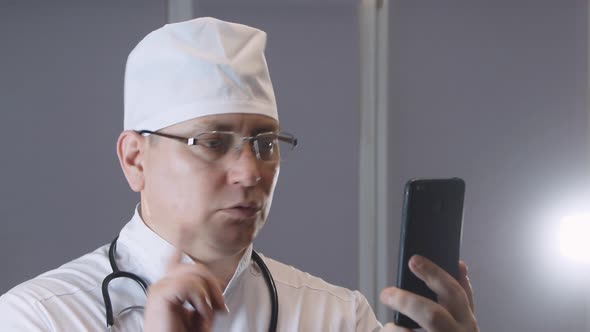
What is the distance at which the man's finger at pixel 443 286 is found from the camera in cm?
83

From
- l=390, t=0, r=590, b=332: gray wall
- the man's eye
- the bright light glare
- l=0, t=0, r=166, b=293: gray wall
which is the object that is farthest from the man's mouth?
the bright light glare

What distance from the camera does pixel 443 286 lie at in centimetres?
84

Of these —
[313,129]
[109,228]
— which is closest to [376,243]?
[313,129]

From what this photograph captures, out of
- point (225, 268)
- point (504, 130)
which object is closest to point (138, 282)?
point (225, 268)

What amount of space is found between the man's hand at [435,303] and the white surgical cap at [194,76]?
1.41 feet

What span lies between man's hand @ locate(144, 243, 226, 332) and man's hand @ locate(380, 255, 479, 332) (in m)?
0.24

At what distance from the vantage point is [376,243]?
7.15 feet

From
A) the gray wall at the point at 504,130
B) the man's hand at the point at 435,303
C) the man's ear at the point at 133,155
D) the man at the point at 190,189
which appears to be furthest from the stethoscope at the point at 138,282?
the gray wall at the point at 504,130

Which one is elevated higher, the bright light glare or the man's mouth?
the man's mouth

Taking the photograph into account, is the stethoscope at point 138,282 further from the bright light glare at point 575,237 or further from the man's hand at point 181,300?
the bright light glare at point 575,237

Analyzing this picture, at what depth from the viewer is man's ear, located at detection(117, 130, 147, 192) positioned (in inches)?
43.4

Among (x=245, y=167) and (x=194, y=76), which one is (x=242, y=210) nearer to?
(x=245, y=167)

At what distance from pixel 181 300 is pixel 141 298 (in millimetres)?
358

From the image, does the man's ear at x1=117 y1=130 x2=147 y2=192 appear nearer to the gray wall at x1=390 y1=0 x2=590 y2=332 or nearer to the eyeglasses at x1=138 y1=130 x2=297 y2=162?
the eyeglasses at x1=138 y1=130 x2=297 y2=162
